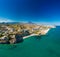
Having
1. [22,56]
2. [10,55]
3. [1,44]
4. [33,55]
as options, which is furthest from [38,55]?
[1,44]

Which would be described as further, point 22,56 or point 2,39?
point 2,39

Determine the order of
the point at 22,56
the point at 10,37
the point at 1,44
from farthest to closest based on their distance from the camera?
the point at 10,37
the point at 1,44
the point at 22,56

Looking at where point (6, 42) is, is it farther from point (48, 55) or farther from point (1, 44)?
point (48, 55)

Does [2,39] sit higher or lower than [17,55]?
higher

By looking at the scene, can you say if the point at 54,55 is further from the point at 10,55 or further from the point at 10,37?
the point at 10,37

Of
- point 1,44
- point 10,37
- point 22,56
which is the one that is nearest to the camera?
point 22,56

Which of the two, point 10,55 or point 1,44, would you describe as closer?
point 10,55

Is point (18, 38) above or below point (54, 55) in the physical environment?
above

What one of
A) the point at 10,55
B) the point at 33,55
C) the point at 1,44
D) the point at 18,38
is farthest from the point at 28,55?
the point at 18,38
